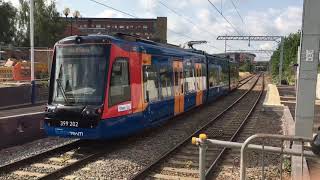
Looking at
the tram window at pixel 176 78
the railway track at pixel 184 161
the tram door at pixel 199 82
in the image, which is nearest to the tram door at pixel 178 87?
the tram window at pixel 176 78

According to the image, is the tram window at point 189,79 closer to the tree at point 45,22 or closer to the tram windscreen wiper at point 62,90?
the tram windscreen wiper at point 62,90

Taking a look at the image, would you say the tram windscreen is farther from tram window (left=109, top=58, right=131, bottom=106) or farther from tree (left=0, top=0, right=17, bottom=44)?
tree (left=0, top=0, right=17, bottom=44)

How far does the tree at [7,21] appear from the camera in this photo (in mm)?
68375

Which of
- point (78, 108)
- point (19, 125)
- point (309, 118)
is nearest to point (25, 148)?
point (19, 125)

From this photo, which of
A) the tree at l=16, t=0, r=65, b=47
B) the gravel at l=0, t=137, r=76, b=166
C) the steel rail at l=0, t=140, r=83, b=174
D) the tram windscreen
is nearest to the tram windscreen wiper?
the tram windscreen

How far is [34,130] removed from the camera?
12805 millimetres

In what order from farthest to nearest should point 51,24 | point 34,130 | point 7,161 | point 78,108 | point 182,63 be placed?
point 51,24 < point 182,63 < point 34,130 < point 78,108 < point 7,161

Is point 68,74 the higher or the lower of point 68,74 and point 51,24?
the lower

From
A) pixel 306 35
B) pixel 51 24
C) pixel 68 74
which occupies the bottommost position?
pixel 68 74

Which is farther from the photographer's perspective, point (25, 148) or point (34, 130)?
point (34, 130)

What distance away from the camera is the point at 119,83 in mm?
11328

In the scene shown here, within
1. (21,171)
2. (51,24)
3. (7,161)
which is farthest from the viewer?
(51,24)

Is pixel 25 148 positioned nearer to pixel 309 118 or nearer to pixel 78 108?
pixel 78 108

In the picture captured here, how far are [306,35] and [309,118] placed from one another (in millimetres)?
1783
